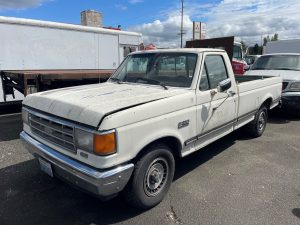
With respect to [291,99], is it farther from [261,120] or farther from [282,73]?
[261,120]

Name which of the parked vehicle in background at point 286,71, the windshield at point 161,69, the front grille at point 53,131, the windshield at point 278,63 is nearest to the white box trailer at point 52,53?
the windshield at point 161,69

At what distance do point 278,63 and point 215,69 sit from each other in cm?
562

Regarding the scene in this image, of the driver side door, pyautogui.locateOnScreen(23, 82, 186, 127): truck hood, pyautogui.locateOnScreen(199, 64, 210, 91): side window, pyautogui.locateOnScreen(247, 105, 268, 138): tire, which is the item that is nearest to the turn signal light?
pyautogui.locateOnScreen(23, 82, 186, 127): truck hood

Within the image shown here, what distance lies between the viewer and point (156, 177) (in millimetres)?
3502

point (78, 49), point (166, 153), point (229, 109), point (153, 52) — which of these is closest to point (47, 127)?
point (166, 153)

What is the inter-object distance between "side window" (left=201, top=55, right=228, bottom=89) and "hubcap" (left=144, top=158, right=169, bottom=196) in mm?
1479

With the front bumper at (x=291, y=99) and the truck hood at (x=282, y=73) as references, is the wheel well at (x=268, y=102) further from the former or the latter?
the truck hood at (x=282, y=73)

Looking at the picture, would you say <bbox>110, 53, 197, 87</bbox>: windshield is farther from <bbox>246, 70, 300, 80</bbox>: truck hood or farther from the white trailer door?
the white trailer door

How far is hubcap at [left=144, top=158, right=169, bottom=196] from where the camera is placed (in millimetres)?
3383

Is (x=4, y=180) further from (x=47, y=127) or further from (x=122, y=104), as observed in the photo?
(x=122, y=104)

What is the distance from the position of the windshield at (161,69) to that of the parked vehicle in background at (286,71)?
4.81 metres

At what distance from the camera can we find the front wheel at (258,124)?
6.12 meters

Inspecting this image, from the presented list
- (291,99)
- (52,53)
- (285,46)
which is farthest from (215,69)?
(285,46)

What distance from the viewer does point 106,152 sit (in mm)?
2764
